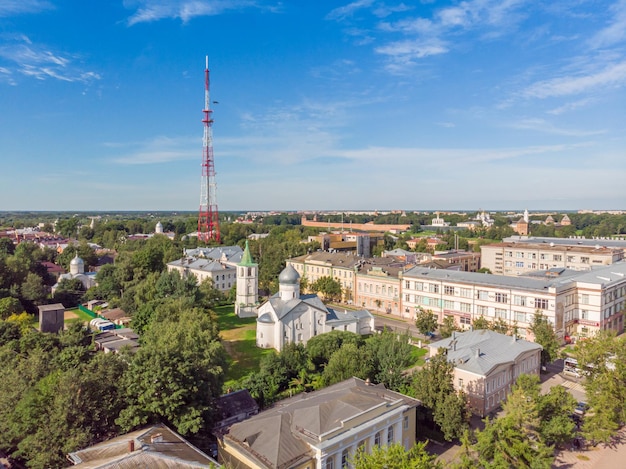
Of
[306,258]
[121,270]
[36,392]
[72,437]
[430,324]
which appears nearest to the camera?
[72,437]

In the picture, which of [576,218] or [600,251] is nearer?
[600,251]

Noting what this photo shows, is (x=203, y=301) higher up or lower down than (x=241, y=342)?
higher up

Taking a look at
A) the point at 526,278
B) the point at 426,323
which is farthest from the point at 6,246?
the point at 526,278

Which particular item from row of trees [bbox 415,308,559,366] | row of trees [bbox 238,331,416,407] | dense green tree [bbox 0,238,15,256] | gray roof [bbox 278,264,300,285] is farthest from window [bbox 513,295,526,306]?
dense green tree [bbox 0,238,15,256]

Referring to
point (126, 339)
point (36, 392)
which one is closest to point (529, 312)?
point (126, 339)

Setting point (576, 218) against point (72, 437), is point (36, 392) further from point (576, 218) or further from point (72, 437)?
point (576, 218)

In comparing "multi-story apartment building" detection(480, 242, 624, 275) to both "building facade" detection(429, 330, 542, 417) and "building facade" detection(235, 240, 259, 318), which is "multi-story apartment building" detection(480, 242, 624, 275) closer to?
"building facade" detection(429, 330, 542, 417)

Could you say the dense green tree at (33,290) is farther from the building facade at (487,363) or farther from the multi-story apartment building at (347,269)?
the building facade at (487,363)

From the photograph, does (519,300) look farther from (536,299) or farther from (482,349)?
(482,349)
